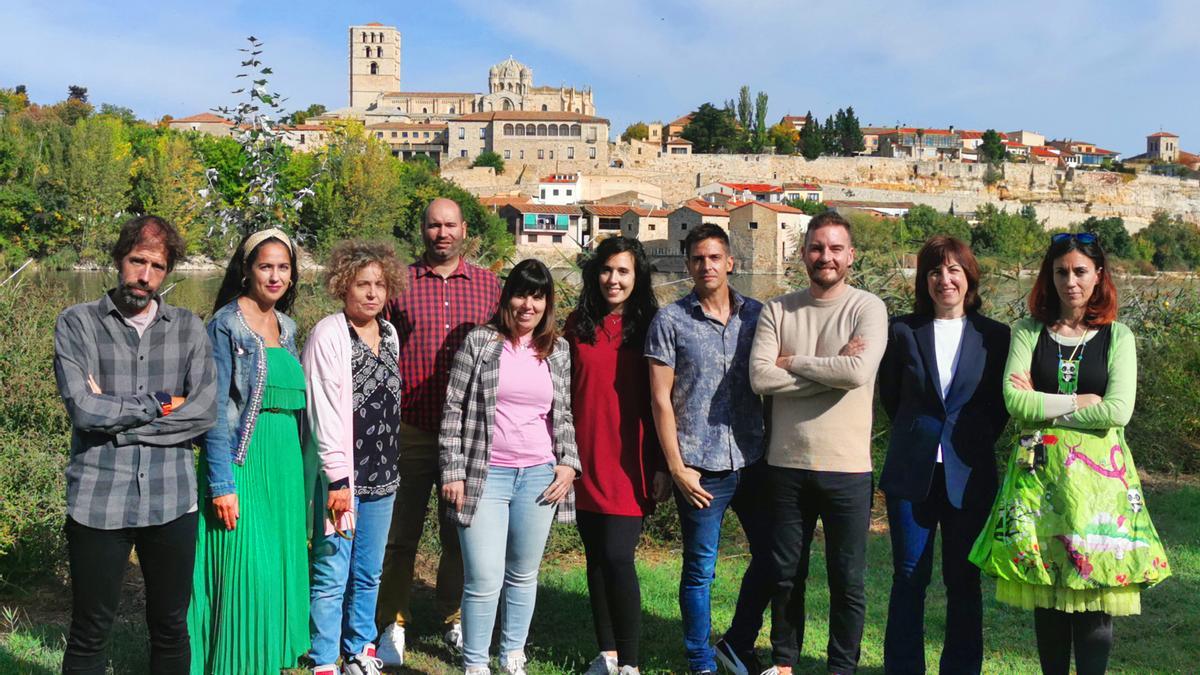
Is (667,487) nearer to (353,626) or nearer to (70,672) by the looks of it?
(353,626)

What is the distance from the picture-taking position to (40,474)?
12.8ft

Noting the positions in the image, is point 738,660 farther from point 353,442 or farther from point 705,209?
point 705,209

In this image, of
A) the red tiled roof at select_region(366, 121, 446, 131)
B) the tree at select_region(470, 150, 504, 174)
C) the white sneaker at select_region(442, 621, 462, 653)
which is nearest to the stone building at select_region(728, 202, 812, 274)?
the tree at select_region(470, 150, 504, 174)

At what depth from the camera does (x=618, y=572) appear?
301cm

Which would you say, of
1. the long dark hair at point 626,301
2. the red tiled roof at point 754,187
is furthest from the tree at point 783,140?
the long dark hair at point 626,301

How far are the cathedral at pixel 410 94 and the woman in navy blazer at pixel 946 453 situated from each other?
2613 inches

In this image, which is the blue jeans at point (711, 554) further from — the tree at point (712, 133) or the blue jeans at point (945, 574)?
the tree at point (712, 133)

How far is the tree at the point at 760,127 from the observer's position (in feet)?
219

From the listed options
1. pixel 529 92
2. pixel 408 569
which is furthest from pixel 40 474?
pixel 529 92

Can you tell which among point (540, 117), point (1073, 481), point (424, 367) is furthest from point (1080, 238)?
point (540, 117)

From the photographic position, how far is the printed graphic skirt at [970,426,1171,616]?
A: 2.53 metres

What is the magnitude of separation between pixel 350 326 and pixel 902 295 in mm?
4065

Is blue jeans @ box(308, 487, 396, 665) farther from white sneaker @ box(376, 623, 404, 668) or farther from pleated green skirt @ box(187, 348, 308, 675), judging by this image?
white sneaker @ box(376, 623, 404, 668)

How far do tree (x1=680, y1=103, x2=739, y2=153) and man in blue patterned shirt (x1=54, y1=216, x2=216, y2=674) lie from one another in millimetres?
66019
